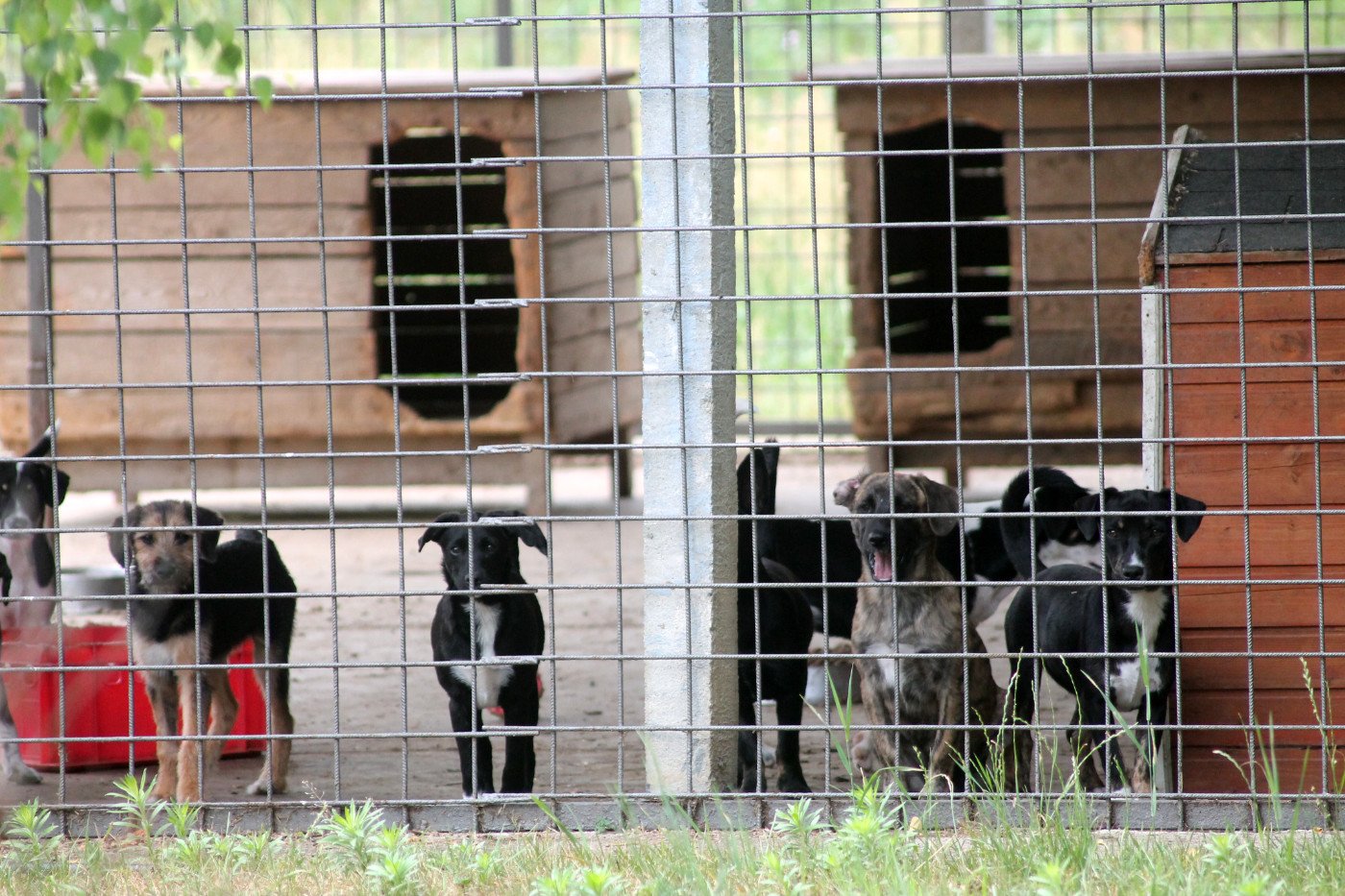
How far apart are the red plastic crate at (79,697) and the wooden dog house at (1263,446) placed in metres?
3.18

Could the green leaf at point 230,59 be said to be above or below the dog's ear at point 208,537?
above

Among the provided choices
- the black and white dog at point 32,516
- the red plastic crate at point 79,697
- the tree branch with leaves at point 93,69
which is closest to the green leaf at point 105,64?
the tree branch with leaves at point 93,69

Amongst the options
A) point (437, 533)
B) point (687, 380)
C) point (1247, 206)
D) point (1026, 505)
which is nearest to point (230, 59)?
point (687, 380)

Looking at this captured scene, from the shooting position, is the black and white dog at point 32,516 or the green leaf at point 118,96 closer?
the green leaf at point 118,96

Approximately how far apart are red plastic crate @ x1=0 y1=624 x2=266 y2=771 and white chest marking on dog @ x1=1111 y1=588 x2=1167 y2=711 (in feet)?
9.44

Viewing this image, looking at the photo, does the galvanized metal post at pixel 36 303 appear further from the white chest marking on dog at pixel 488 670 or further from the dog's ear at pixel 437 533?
the white chest marking on dog at pixel 488 670

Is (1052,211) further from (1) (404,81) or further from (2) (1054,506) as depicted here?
(2) (1054,506)

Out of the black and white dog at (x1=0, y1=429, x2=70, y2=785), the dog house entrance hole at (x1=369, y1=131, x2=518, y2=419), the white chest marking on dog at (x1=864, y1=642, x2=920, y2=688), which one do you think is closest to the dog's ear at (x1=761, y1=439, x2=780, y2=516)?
the white chest marking on dog at (x1=864, y1=642, x2=920, y2=688)

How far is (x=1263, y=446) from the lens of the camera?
13.7 ft

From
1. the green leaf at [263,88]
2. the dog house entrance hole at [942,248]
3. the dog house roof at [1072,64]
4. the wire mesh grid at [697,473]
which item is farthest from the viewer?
the dog house entrance hole at [942,248]

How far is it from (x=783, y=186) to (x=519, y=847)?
38.1 feet

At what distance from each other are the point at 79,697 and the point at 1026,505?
3.43 m

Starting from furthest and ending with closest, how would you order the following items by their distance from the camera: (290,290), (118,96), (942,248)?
1. (942,248)
2. (290,290)
3. (118,96)

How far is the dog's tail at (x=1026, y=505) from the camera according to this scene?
5117 millimetres
